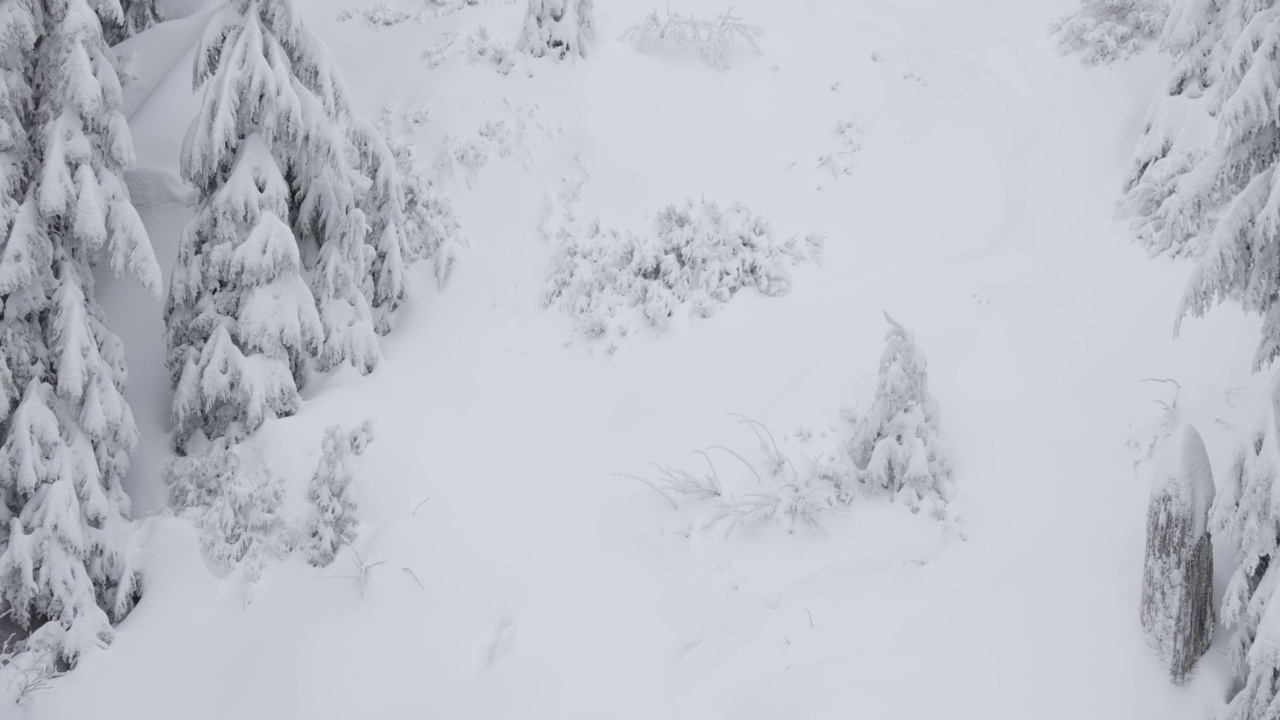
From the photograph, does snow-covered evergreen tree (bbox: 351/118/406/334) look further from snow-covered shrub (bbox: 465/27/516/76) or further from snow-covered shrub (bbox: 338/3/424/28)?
snow-covered shrub (bbox: 338/3/424/28)

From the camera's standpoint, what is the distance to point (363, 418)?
10297 mm

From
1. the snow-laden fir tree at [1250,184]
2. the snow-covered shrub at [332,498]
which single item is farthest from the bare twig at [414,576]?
the snow-laden fir tree at [1250,184]

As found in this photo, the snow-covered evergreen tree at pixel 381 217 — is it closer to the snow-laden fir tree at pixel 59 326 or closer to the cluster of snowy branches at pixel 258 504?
the cluster of snowy branches at pixel 258 504

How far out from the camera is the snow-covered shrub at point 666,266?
39.1ft

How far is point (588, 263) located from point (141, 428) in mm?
6340

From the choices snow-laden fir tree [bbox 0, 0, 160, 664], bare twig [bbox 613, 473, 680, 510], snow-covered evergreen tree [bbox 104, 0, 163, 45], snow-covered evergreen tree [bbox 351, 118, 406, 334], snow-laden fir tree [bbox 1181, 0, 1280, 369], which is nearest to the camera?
snow-laden fir tree [bbox 1181, 0, 1280, 369]

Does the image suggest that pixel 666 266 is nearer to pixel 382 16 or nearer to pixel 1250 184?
pixel 1250 184

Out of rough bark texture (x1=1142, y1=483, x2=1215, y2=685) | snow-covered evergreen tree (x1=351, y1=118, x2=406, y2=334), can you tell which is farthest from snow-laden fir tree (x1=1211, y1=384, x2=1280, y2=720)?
snow-covered evergreen tree (x1=351, y1=118, x2=406, y2=334)

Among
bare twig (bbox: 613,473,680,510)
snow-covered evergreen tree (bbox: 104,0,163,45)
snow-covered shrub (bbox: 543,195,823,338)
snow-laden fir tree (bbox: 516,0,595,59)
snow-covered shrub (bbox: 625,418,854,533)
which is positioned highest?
snow-laden fir tree (bbox: 516,0,595,59)

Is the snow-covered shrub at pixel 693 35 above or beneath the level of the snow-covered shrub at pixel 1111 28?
beneath

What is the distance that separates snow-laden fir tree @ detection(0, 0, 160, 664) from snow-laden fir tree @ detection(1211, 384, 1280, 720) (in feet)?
34.3

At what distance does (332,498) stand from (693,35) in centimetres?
1137

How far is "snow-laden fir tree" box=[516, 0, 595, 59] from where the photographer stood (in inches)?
583

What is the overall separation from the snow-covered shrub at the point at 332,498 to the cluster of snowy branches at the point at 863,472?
10.7 feet
